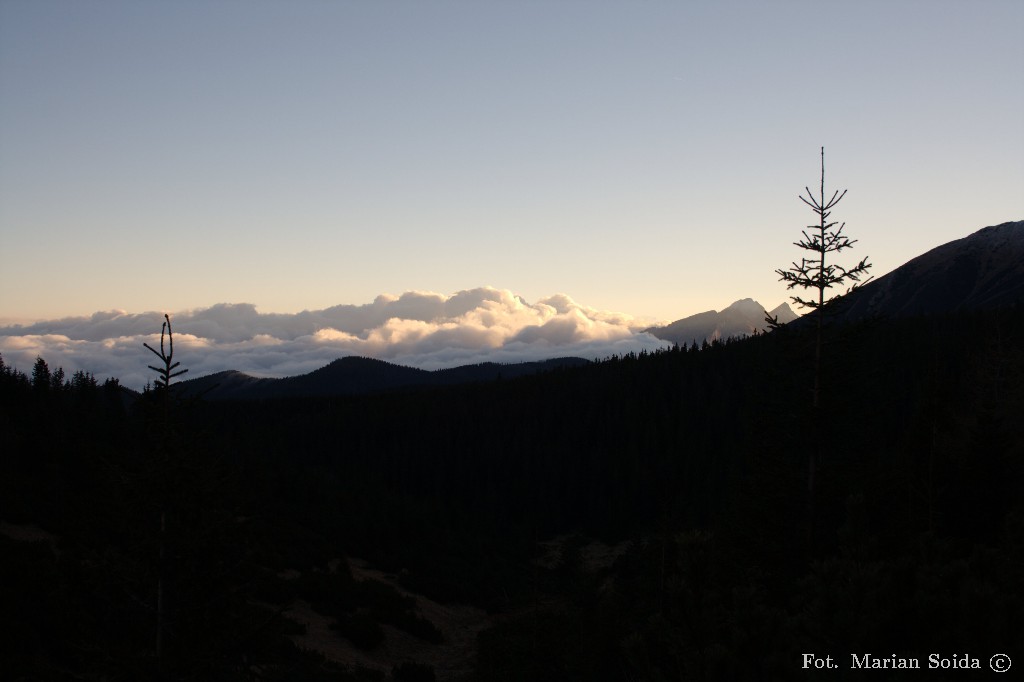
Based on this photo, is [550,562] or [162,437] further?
[550,562]

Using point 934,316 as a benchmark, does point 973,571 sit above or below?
below

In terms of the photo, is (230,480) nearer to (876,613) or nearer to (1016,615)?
(876,613)

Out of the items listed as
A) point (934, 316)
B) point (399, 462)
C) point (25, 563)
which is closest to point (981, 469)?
point (25, 563)

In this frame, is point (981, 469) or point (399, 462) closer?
point (981, 469)

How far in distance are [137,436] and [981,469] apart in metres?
21.0

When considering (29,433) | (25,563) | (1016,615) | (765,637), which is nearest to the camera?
(1016,615)

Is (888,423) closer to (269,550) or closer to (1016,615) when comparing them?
(269,550)

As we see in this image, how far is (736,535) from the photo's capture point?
1895 cm

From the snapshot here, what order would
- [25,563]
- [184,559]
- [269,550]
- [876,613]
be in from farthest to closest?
1. [269,550]
2. [25,563]
3. [184,559]
4. [876,613]

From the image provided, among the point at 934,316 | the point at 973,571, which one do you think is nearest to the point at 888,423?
the point at 934,316

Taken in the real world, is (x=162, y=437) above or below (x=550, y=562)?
above

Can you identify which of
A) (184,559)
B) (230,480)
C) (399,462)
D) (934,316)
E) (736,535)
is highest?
(934,316)

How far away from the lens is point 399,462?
9638 cm

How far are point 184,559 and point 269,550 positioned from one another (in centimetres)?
3048
